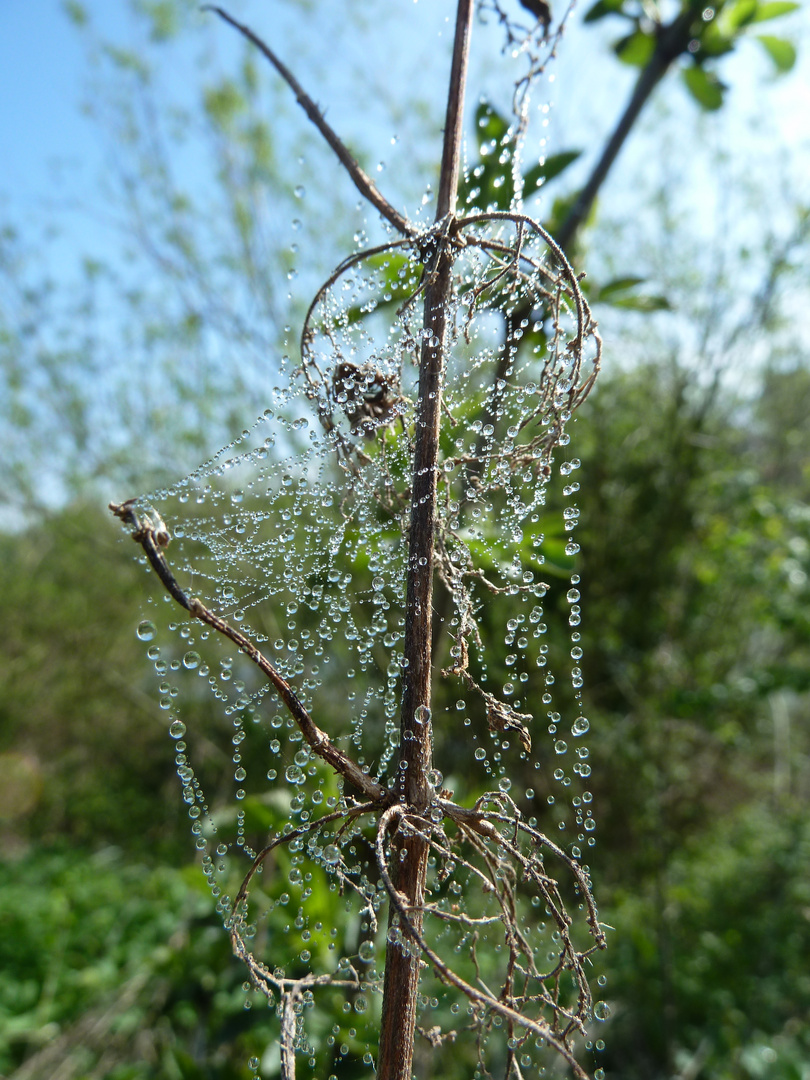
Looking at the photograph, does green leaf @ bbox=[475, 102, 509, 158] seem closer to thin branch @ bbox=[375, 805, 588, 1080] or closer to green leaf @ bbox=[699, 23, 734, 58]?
thin branch @ bbox=[375, 805, 588, 1080]

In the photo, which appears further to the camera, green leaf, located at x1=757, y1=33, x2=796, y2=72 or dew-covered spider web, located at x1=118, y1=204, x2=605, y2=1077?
green leaf, located at x1=757, y1=33, x2=796, y2=72

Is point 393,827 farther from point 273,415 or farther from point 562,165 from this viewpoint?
point 562,165

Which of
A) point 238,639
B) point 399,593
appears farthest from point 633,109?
point 238,639

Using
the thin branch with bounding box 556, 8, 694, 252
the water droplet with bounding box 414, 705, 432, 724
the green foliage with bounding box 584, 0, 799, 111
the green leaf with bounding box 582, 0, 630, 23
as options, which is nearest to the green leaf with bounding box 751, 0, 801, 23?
the green foliage with bounding box 584, 0, 799, 111

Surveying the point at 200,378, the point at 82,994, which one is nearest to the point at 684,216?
the point at 200,378

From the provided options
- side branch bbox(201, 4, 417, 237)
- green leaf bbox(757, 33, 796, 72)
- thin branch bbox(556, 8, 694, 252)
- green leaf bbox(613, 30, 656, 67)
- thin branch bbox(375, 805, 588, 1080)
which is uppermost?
green leaf bbox(757, 33, 796, 72)

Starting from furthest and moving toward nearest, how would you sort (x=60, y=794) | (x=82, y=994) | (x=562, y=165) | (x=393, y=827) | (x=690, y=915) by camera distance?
(x=60, y=794) < (x=690, y=915) < (x=82, y=994) < (x=562, y=165) < (x=393, y=827)
